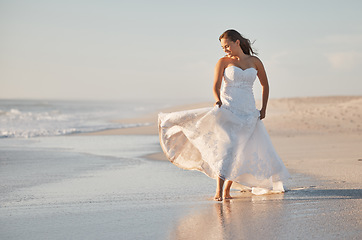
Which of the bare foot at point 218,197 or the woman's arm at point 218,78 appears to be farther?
the woman's arm at point 218,78

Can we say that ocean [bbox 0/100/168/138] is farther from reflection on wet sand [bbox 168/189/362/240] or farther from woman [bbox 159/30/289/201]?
reflection on wet sand [bbox 168/189/362/240]

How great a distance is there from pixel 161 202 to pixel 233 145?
104 cm

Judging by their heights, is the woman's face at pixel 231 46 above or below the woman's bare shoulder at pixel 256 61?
above

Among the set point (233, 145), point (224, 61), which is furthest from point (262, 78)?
point (233, 145)

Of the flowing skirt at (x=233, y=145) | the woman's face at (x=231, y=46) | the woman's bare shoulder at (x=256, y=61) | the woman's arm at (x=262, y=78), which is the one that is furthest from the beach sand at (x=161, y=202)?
the woman's face at (x=231, y=46)

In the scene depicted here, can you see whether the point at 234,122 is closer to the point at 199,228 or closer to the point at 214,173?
the point at 214,173

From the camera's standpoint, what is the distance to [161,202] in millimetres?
5207

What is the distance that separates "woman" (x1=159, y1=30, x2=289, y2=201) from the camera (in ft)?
17.8

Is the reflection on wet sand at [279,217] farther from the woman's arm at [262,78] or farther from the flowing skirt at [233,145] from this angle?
the woman's arm at [262,78]

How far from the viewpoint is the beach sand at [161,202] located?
3953 mm

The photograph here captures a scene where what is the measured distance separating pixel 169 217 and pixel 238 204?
3.00 ft

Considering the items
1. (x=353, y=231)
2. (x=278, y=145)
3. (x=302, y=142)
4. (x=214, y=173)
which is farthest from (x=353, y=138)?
(x=353, y=231)

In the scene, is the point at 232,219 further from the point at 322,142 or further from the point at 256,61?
the point at 322,142

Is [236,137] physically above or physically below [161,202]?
above
